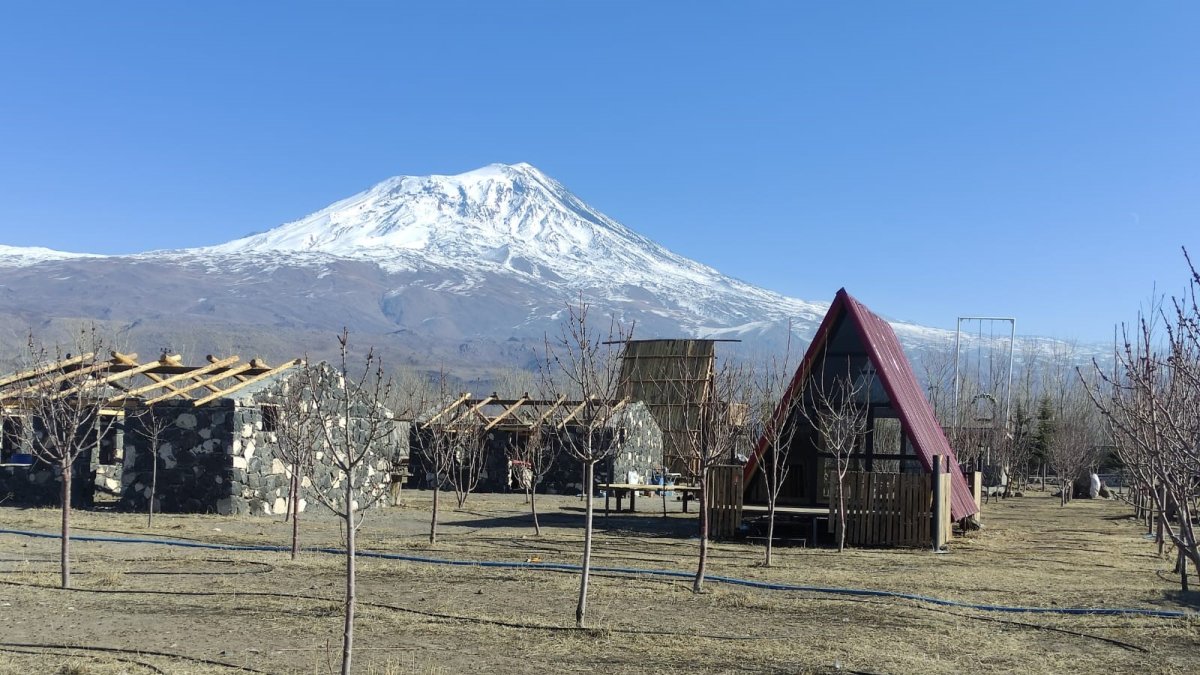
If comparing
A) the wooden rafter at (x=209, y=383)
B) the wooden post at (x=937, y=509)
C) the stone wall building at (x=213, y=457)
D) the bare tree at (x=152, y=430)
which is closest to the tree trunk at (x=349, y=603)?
the wooden post at (x=937, y=509)

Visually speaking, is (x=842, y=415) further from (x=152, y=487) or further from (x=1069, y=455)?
(x=1069, y=455)

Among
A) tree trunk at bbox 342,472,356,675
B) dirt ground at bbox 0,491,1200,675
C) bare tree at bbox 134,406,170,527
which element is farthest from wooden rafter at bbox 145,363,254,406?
tree trunk at bbox 342,472,356,675

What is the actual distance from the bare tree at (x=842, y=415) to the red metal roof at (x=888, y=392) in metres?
0.49

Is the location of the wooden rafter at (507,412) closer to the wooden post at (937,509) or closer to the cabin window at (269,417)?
the cabin window at (269,417)

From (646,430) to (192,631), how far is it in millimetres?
32134

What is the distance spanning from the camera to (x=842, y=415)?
20250mm

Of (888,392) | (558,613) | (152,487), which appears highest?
(888,392)

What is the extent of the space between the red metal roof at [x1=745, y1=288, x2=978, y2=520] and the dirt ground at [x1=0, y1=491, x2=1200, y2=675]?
91.7 inches

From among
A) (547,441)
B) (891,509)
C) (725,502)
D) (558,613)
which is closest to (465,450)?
(547,441)

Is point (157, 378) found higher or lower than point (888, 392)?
lower

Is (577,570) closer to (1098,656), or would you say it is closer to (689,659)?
(689,659)

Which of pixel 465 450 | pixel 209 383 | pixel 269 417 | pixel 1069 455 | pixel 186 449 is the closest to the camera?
pixel 186 449

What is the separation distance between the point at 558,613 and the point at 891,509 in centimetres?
1008

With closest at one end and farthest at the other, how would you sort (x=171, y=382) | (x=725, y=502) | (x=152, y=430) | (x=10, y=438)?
1. (x=725, y=502)
2. (x=152, y=430)
3. (x=171, y=382)
4. (x=10, y=438)
